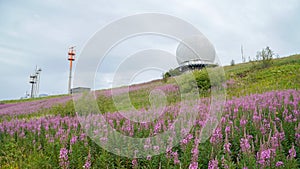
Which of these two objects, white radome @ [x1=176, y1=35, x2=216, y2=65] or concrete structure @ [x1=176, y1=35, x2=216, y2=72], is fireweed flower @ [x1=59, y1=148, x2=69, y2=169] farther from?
white radome @ [x1=176, y1=35, x2=216, y2=65]

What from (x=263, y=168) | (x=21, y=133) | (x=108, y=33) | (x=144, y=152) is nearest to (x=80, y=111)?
(x=21, y=133)

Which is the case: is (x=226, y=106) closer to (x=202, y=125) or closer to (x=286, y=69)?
(x=202, y=125)

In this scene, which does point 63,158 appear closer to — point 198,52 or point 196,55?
point 196,55

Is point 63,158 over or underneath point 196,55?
underneath

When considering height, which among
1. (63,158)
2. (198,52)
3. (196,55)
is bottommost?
(63,158)

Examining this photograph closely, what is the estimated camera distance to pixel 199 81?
13.1 metres

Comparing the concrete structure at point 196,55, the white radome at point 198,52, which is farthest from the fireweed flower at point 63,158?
the white radome at point 198,52

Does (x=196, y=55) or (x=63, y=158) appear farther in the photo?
(x=196, y=55)

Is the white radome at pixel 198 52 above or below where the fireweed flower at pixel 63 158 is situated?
above

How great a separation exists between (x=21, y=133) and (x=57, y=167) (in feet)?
9.55

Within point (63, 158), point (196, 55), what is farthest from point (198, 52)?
point (63, 158)

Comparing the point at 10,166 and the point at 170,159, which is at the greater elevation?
the point at 170,159

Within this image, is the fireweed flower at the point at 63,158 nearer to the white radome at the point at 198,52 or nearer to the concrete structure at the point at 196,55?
the concrete structure at the point at 196,55

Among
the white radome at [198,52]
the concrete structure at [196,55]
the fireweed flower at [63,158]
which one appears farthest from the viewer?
the white radome at [198,52]
